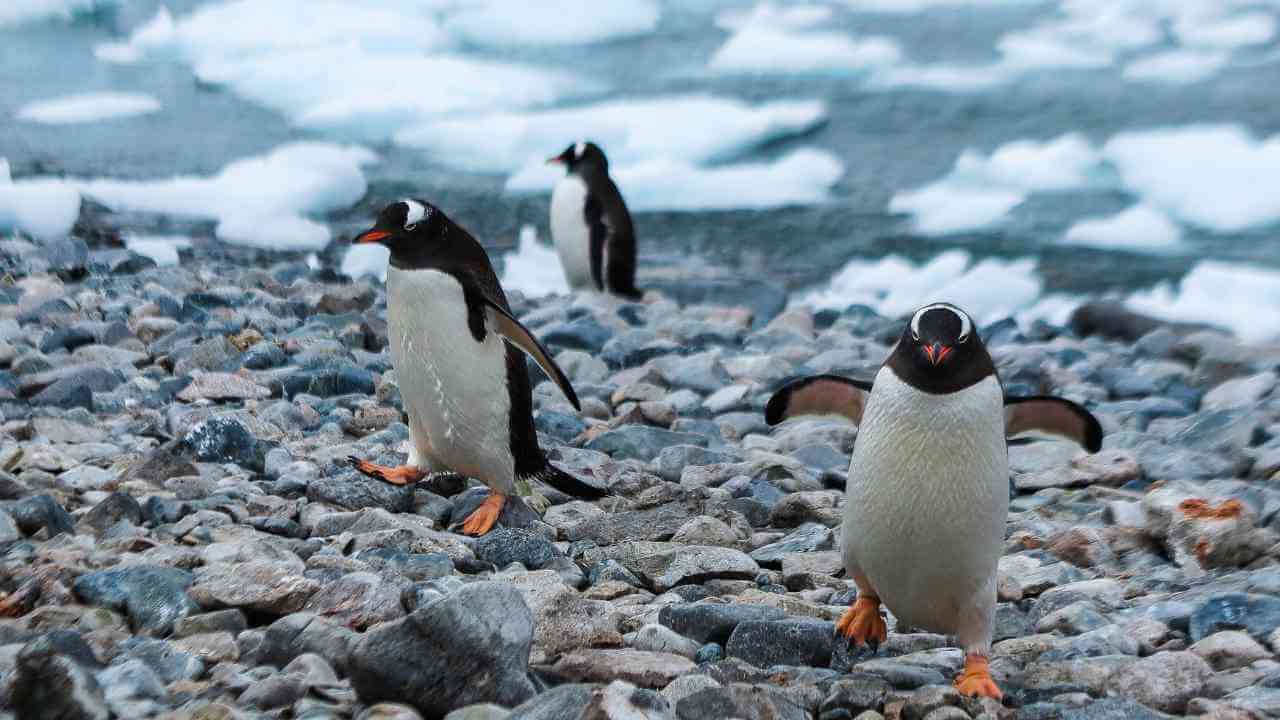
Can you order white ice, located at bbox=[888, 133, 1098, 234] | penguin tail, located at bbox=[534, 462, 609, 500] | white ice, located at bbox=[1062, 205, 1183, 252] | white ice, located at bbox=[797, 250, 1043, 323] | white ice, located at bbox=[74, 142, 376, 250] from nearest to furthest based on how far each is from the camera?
penguin tail, located at bbox=[534, 462, 609, 500] < white ice, located at bbox=[797, 250, 1043, 323] < white ice, located at bbox=[74, 142, 376, 250] < white ice, located at bbox=[1062, 205, 1183, 252] < white ice, located at bbox=[888, 133, 1098, 234]

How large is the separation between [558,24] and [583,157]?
4.19 metres

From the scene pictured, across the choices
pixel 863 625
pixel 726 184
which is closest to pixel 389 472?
pixel 863 625

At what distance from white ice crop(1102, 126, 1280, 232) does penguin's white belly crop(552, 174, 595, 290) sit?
3325 millimetres

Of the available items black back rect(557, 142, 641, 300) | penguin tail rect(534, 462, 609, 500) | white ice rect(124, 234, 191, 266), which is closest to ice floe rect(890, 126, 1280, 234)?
black back rect(557, 142, 641, 300)

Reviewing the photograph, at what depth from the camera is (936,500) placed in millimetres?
1994

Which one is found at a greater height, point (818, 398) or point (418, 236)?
point (418, 236)

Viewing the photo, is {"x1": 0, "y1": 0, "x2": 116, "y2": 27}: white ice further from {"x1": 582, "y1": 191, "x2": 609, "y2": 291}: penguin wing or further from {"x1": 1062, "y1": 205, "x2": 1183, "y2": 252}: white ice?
{"x1": 1062, "y1": 205, "x2": 1183, "y2": 252}: white ice

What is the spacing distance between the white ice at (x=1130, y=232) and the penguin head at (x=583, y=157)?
254cm

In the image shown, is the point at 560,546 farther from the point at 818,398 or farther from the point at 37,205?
the point at 37,205

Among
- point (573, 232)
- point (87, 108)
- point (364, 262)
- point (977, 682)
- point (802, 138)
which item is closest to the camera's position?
point (977, 682)

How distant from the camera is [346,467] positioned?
287 centimetres

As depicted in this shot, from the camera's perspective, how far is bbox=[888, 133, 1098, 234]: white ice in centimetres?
826

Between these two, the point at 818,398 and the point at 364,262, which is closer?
the point at 818,398

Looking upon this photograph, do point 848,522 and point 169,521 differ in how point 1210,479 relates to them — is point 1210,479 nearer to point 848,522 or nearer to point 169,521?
point 848,522
